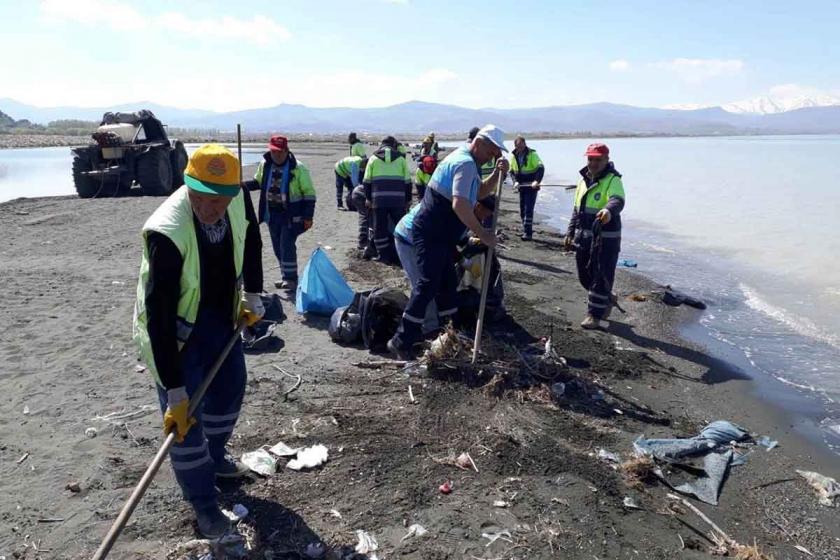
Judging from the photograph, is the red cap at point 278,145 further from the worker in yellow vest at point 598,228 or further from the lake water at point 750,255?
the lake water at point 750,255

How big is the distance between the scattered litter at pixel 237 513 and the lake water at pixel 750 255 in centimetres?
416

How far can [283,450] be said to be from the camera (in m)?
3.89

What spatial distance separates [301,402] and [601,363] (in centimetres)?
274

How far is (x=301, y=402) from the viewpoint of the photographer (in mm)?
4641

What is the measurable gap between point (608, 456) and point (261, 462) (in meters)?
2.17

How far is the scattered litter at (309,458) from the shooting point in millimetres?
3738

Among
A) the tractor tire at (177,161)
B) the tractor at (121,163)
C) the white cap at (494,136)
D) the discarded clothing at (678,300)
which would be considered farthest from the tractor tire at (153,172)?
the white cap at (494,136)

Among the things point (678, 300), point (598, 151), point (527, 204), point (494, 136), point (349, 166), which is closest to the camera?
point (494, 136)

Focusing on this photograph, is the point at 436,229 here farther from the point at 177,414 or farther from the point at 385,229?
the point at 385,229

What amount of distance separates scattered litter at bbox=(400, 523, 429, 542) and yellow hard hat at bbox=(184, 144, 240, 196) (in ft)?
6.20

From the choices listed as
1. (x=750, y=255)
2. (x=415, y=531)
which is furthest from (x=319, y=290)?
(x=750, y=255)

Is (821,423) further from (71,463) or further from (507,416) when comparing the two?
(71,463)

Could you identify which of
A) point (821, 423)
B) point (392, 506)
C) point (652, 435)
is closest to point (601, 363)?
point (652, 435)

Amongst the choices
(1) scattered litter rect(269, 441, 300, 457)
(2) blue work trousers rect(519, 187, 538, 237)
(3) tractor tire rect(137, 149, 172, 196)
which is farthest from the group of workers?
(3) tractor tire rect(137, 149, 172, 196)
